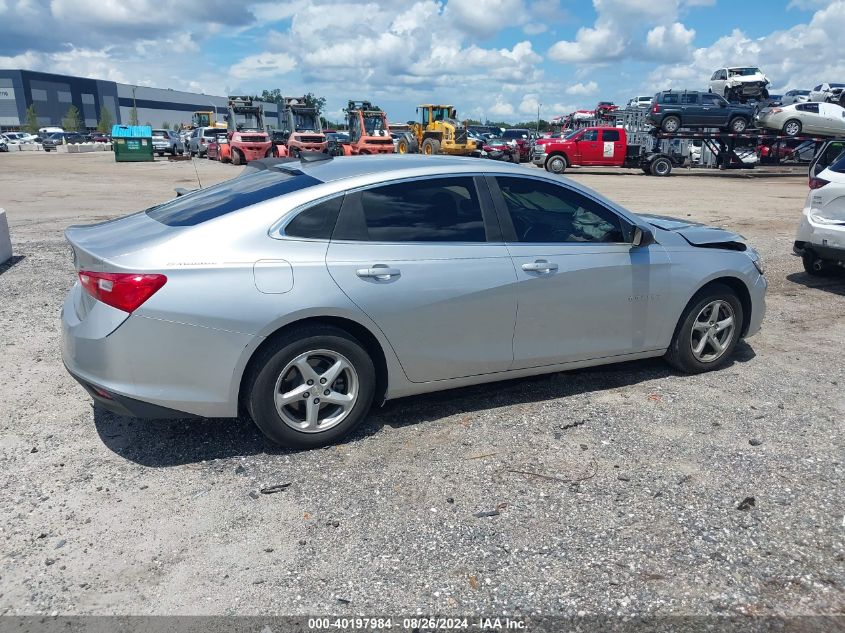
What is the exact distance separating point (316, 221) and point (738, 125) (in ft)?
109

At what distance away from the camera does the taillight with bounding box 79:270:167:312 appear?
336 centimetres

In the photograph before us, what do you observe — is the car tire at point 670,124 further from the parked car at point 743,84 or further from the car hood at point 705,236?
the car hood at point 705,236

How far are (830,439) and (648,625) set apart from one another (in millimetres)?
2274

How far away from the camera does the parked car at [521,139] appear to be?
37.7 metres

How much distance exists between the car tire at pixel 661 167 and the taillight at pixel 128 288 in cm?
3083

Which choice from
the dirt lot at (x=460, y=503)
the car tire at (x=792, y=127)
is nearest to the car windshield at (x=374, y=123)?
the car tire at (x=792, y=127)

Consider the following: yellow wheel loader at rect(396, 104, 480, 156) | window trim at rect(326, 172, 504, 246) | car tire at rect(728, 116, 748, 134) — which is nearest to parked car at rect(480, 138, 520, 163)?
yellow wheel loader at rect(396, 104, 480, 156)

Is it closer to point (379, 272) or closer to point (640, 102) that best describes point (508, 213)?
point (379, 272)

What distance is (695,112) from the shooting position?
31125mm

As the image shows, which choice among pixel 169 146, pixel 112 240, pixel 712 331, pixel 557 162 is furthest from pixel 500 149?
pixel 112 240

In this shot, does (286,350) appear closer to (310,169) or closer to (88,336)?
(88,336)

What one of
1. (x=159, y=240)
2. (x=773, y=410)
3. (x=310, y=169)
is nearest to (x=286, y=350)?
(x=159, y=240)

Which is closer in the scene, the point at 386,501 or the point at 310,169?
the point at 386,501

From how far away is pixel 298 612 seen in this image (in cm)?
261
